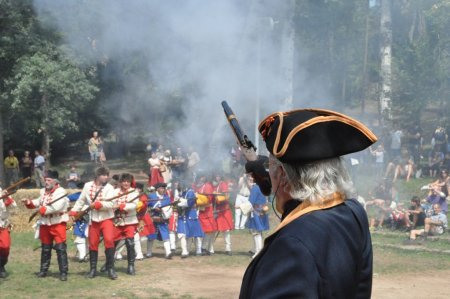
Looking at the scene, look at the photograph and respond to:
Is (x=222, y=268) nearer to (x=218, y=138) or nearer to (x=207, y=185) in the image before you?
(x=207, y=185)

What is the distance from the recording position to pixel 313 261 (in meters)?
2.37

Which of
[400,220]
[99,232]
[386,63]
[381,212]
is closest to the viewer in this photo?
[99,232]

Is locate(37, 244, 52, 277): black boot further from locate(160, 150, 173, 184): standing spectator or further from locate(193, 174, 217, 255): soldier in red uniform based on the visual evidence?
locate(160, 150, 173, 184): standing spectator

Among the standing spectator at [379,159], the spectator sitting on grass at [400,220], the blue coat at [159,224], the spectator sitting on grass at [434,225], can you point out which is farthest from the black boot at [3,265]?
the standing spectator at [379,159]

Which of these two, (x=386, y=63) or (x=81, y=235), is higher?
(x=386, y=63)

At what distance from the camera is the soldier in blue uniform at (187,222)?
1488cm

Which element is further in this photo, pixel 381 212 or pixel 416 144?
pixel 416 144

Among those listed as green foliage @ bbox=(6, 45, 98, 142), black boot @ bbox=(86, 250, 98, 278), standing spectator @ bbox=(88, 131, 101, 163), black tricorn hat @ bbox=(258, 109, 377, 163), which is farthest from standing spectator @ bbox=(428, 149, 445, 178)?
black tricorn hat @ bbox=(258, 109, 377, 163)

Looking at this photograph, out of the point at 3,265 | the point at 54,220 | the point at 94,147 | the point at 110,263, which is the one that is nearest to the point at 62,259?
the point at 54,220

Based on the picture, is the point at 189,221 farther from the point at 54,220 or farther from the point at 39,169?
the point at 39,169

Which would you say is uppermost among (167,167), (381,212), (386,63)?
(386,63)

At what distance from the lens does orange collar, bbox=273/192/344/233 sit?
2525 mm

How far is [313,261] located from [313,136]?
0.47 m

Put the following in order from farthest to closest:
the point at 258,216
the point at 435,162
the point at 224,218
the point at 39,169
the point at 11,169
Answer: the point at 11,169, the point at 39,169, the point at 435,162, the point at 224,218, the point at 258,216
